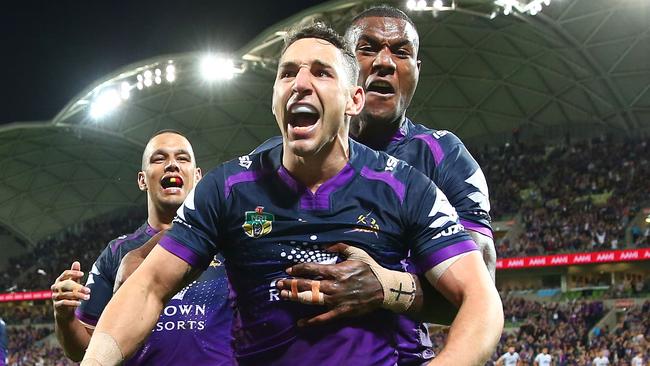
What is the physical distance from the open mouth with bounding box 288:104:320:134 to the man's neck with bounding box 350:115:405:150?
0.97 meters

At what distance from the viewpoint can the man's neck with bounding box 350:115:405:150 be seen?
3883 millimetres

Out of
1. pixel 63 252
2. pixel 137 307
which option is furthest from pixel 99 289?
pixel 63 252

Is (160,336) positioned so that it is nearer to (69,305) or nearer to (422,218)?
(69,305)

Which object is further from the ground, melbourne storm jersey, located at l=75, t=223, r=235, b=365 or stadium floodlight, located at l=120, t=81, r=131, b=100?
stadium floodlight, located at l=120, t=81, r=131, b=100

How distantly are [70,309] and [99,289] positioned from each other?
638 millimetres

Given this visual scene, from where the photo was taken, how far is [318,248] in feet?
9.45

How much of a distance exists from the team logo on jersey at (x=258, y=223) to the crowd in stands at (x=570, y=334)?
1748cm

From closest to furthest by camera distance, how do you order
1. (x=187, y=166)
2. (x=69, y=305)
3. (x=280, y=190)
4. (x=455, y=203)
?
1. (x=280, y=190)
2. (x=455, y=203)
3. (x=69, y=305)
4. (x=187, y=166)

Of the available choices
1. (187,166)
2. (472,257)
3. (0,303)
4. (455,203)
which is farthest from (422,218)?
(0,303)

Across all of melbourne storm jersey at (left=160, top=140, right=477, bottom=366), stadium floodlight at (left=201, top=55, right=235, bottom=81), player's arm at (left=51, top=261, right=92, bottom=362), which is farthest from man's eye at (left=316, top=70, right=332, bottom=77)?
stadium floodlight at (left=201, top=55, right=235, bottom=81)

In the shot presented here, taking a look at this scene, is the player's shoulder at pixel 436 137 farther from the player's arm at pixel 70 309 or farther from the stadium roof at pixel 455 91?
the stadium roof at pixel 455 91

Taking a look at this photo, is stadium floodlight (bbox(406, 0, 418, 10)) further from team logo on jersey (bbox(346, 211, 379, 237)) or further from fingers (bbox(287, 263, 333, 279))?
fingers (bbox(287, 263, 333, 279))

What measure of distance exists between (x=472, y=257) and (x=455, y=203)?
83 centimetres

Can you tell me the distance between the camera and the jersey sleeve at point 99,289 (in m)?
5.29
